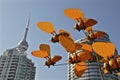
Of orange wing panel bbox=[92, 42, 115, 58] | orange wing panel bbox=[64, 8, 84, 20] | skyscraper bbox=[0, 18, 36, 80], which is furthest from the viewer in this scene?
skyscraper bbox=[0, 18, 36, 80]

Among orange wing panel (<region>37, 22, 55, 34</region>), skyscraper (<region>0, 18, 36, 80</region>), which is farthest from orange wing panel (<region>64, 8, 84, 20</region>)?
skyscraper (<region>0, 18, 36, 80</region>)

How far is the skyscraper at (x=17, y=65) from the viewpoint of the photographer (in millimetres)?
88188

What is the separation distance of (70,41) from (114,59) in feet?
0.65

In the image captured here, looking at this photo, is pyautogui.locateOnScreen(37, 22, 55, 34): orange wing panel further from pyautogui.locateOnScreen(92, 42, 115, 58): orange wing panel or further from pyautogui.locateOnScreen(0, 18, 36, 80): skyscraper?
pyautogui.locateOnScreen(0, 18, 36, 80): skyscraper

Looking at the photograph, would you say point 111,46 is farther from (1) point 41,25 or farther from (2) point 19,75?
(2) point 19,75

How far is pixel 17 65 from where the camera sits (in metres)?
92.0

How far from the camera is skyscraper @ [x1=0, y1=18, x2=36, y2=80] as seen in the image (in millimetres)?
88188

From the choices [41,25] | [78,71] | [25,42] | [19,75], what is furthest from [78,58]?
[25,42]

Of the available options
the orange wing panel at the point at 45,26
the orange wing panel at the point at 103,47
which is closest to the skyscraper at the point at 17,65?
the orange wing panel at the point at 45,26

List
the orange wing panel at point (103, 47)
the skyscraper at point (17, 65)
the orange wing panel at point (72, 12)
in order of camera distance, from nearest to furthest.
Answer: the orange wing panel at point (103, 47) < the orange wing panel at point (72, 12) < the skyscraper at point (17, 65)

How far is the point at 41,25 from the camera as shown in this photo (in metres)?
0.94

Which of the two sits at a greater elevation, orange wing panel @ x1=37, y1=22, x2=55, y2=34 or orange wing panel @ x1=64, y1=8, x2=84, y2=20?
orange wing panel @ x1=64, y1=8, x2=84, y2=20

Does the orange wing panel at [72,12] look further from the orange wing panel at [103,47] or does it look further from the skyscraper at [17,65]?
the skyscraper at [17,65]

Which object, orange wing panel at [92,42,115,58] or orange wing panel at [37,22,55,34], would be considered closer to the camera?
orange wing panel at [92,42,115,58]
